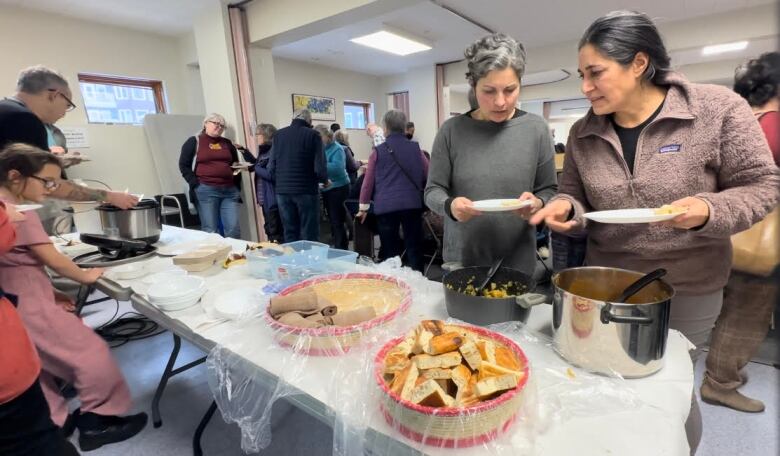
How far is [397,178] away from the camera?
280 centimetres

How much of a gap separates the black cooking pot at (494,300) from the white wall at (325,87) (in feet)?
12.5

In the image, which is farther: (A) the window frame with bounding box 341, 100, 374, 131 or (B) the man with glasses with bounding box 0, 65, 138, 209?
(A) the window frame with bounding box 341, 100, 374, 131

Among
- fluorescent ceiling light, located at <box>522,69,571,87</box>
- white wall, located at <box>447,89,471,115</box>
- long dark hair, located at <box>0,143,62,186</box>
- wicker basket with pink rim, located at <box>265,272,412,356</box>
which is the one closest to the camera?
wicker basket with pink rim, located at <box>265,272,412,356</box>

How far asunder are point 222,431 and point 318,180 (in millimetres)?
2226

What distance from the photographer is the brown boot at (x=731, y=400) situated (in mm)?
1635

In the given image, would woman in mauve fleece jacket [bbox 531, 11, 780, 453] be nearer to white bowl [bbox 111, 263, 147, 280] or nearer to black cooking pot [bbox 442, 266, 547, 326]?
black cooking pot [bbox 442, 266, 547, 326]

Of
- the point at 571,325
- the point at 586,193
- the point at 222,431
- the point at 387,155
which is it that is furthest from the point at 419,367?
the point at 387,155

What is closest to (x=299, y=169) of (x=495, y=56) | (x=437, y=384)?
(x=495, y=56)

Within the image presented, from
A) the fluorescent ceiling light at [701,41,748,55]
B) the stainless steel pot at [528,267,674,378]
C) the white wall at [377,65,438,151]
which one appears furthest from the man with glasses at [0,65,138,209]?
the fluorescent ceiling light at [701,41,748,55]

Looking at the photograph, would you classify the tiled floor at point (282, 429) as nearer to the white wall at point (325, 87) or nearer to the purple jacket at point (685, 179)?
the purple jacket at point (685, 179)

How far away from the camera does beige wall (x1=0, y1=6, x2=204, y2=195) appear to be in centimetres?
357

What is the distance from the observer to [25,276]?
139 centimetres

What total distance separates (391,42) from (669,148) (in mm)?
5173

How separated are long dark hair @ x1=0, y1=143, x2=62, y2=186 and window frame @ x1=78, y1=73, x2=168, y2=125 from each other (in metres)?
3.31
